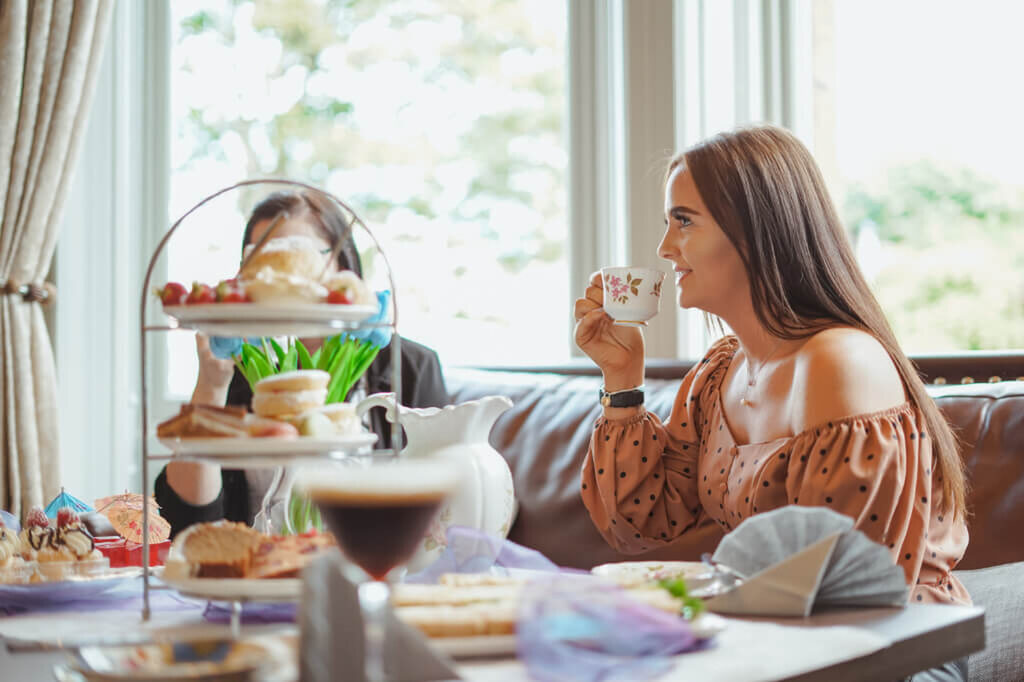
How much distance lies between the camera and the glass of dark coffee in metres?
0.76

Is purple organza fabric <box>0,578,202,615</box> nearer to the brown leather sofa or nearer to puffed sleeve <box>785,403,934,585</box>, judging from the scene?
puffed sleeve <box>785,403,934,585</box>

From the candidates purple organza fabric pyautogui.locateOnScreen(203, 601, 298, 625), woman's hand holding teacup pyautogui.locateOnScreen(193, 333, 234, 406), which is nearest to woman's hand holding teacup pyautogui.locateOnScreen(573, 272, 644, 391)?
woman's hand holding teacup pyautogui.locateOnScreen(193, 333, 234, 406)

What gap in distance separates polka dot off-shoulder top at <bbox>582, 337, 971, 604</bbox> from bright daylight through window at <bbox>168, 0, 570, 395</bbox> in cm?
139

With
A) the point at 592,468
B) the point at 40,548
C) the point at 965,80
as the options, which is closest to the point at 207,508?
the point at 40,548

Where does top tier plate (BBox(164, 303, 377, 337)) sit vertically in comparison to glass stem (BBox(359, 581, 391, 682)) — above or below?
above

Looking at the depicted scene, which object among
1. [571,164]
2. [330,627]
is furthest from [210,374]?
[571,164]

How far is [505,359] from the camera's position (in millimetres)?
3328

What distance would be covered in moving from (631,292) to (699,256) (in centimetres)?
13

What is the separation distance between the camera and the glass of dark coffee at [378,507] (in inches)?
29.9

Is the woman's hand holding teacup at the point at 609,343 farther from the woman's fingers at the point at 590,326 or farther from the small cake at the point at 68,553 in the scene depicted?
the small cake at the point at 68,553

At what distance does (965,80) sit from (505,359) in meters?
1.51

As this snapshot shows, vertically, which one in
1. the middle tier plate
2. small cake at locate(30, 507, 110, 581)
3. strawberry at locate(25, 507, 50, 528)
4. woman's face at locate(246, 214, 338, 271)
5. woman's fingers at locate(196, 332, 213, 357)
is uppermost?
woman's face at locate(246, 214, 338, 271)

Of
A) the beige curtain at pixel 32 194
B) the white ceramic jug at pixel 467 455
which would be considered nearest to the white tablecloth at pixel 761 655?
the white ceramic jug at pixel 467 455

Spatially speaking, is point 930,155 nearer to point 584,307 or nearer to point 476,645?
point 584,307
